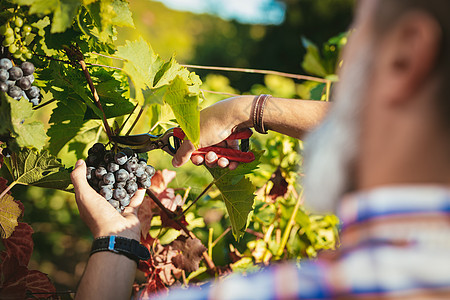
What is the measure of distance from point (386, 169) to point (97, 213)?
650 mm

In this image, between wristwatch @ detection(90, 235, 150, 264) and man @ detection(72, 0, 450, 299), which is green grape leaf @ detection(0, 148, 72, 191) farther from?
man @ detection(72, 0, 450, 299)

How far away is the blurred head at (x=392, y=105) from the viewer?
50 cm

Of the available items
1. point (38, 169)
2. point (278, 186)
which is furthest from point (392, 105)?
point (278, 186)

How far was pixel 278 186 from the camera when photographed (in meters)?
1.69

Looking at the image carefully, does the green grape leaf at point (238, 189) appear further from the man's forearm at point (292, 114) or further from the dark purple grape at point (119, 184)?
the dark purple grape at point (119, 184)

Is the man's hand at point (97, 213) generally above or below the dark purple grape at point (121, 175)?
below

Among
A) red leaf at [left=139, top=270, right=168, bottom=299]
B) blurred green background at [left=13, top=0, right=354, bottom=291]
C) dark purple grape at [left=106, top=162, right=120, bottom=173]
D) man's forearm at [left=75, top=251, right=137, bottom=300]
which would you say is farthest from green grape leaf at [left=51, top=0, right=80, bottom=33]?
blurred green background at [left=13, top=0, right=354, bottom=291]

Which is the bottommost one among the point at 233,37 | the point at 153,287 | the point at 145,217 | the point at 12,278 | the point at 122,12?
the point at 153,287

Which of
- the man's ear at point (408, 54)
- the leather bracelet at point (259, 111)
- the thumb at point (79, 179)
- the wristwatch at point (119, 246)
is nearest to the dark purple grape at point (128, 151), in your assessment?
the thumb at point (79, 179)

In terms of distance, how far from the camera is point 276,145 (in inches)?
74.6

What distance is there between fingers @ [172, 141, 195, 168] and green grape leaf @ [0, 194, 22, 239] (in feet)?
1.27

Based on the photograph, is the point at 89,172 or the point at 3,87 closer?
the point at 3,87

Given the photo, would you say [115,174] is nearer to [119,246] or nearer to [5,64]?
[119,246]

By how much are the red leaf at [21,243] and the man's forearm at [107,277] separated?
25 centimetres
